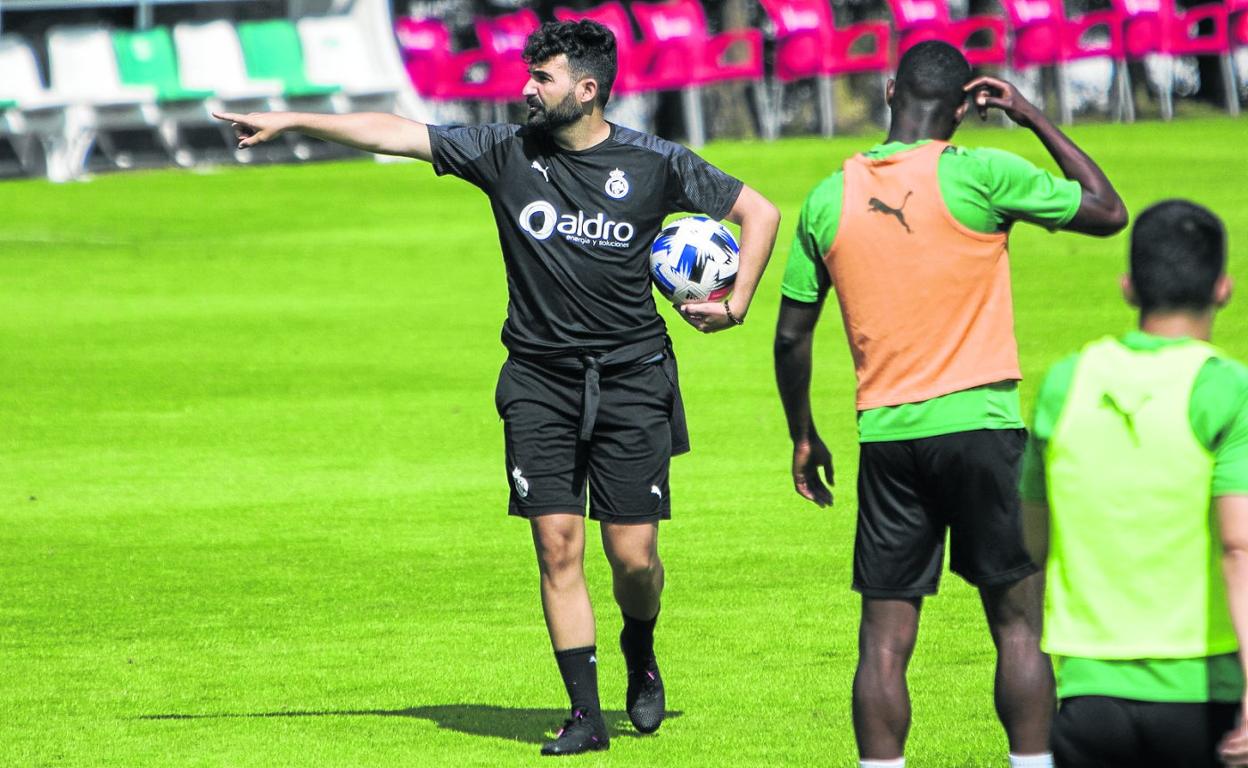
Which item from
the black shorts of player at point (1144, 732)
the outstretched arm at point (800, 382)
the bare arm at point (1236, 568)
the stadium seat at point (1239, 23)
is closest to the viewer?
the bare arm at point (1236, 568)

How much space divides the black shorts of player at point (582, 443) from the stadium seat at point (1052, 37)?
2811cm

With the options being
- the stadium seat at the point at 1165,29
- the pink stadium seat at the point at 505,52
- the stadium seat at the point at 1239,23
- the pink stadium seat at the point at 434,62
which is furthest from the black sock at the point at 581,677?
the stadium seat at the point at 1239,23

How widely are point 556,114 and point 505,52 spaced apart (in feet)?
91.8

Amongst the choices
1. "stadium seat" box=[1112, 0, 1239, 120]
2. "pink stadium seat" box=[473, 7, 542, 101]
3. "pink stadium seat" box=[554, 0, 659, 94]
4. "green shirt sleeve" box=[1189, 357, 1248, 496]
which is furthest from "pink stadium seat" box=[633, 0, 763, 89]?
"green shirt sleeve" box=[1189, 357, 1248, 496]

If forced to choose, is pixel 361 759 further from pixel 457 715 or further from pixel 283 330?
pixel 283 330

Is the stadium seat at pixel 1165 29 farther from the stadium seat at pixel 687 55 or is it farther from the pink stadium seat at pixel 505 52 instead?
the pink stadium seat at pixel 505 52

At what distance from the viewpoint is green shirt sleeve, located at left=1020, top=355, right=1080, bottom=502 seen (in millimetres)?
4355

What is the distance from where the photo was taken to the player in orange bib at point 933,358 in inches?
224

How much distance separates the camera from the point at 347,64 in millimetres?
33625

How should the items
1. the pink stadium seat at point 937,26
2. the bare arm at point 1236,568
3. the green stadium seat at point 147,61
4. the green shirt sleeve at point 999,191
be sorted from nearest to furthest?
1. the bare arm at point 1236,568
2. the green shirt sleeve at point 999,191
3. the green stadium seat at point 147,61
4. the pink stadium seat at point 937,26

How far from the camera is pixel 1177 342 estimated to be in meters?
4.31

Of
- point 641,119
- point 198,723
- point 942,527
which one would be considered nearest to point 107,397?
point 198,723

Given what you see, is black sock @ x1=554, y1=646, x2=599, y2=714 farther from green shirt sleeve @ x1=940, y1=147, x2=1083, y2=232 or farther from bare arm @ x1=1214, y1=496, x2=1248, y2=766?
bare arm @ x1=1214, y1=496, x2=1248, y2=766

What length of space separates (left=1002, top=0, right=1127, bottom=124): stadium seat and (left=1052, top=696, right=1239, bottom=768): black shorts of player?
3073 centimetres
